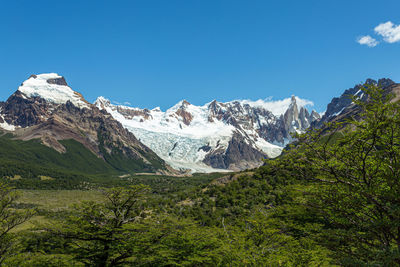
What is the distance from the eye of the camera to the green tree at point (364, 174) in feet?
33.2

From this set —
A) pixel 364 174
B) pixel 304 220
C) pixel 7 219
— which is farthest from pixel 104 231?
pixel 304 220

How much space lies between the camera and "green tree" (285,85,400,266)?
10109 millimetres

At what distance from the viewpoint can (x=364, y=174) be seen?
10.8 meters

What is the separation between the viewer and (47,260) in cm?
1709

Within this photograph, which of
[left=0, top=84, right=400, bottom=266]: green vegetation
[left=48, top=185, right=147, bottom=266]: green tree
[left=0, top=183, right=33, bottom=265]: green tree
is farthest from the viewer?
[left=0, top=183, right=33, bottom=265]: green tree

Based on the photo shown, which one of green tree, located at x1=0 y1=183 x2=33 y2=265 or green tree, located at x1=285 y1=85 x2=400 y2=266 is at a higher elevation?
green tree, located at x1=285 y1=85 x2=400 y2=266

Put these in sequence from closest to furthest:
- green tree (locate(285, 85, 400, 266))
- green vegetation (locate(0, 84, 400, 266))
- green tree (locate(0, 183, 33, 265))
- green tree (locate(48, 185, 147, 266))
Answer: green tree (locate(285, 85, 400, 266))
green vegetation (locate(0, 84, 400, 266))
green tree (locate(48, 185, 147, 266))
green tree (locate(0, 183, 33, 265))

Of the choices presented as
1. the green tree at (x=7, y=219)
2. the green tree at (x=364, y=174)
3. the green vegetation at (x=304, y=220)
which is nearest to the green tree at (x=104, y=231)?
the green vegetation at (x=304, y=220)

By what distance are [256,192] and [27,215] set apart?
43.5 metres

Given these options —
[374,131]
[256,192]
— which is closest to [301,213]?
[374,131]

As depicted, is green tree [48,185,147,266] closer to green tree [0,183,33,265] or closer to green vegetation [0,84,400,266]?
green vegetation [0,84,400,266]

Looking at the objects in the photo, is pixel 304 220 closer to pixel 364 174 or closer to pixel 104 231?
pixel 364 174

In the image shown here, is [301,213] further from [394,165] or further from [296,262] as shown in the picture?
[394,165]

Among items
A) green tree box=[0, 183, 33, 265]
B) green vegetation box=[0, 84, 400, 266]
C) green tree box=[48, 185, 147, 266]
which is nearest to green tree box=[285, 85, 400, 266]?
green vegetation box=[0, 84, 400, 266]
